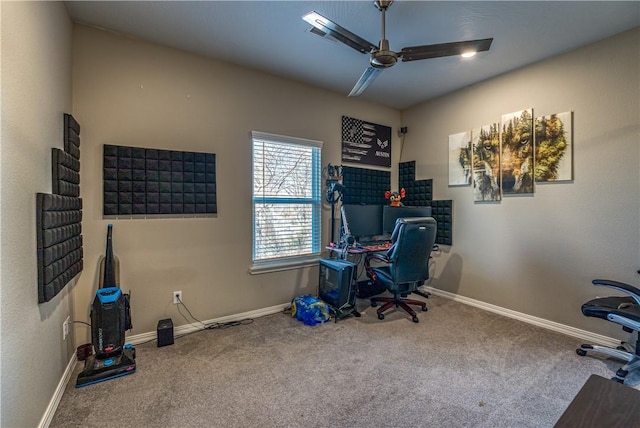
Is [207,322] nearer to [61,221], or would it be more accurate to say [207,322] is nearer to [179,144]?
[61,221]

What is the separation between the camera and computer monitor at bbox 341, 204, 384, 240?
3.50 meters

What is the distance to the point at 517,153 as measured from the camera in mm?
2986

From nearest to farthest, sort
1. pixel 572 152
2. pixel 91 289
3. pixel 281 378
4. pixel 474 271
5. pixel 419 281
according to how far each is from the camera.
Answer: pixel 281 378 < pixel 91 289 < pixel 572 152 < pixel 419 281 < pixel 474 271

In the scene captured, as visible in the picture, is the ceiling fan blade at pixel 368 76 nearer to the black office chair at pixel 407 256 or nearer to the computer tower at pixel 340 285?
the black office chair at pixel 407 256

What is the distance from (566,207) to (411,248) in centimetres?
148

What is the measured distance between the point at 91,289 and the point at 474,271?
391cm

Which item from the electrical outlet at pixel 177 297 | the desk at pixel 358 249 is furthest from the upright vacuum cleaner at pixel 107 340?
the desk at pixel 358 249

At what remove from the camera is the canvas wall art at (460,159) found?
3447mm

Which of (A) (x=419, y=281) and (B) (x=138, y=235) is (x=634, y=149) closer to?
(A) (x=419, y=281)

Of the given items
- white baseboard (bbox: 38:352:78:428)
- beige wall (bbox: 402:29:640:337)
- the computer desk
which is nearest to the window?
the computer desk

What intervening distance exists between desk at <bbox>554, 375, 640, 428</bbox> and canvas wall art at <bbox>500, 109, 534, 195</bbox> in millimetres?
2330

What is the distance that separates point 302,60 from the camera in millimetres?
2816

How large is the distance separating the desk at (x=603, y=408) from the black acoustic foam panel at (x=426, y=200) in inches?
107

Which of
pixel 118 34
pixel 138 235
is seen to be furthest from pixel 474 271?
pixel 118 34
